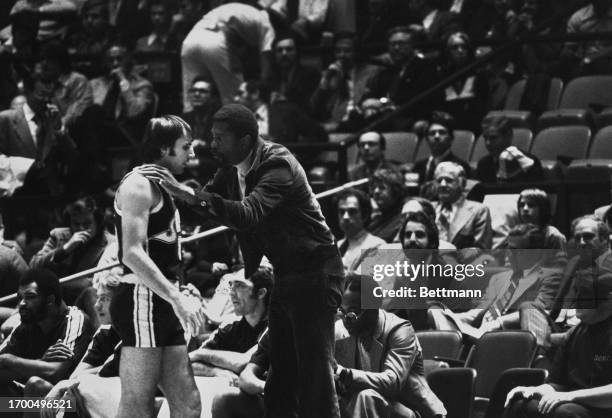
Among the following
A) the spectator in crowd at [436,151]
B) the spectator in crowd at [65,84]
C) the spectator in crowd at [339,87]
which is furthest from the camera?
the spectator in crowd at [65,84]

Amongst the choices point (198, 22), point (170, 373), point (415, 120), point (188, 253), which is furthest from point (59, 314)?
point (198, 22)

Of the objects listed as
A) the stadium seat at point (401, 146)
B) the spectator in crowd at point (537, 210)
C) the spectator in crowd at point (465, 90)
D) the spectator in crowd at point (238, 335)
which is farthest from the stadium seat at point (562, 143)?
the spectator in crowd at point (238, 335)

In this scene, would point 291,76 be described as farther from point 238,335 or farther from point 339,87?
point 238,335

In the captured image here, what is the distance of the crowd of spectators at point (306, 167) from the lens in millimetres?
6445

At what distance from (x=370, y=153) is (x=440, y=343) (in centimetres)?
313

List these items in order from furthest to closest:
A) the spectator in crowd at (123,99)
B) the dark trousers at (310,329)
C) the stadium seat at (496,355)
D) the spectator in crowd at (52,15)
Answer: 1. the spectator in crowd at (52,15)
2. the spectator in crowd at (123,99)
3. the stadium seat at (496,355)
4. the dark trousers at (310,329)

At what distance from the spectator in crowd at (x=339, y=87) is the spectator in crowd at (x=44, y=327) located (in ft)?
14.4

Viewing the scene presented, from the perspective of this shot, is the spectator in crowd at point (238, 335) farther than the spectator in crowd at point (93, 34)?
No

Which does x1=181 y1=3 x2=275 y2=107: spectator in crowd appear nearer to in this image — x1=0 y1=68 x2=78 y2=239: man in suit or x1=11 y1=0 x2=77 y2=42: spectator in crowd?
x1=0 y1=68 x2=78 y2=239: man in suit

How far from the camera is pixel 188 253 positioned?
365 inches

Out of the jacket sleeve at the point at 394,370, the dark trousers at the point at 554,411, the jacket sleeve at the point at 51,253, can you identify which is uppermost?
the jacket sleeve at the point at 394,370

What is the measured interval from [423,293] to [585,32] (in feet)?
11.9

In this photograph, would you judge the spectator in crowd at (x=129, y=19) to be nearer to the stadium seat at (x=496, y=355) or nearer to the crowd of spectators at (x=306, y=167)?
the crowd of spectators at (x=306, y=167)

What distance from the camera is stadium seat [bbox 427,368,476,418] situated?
6.18 meters
